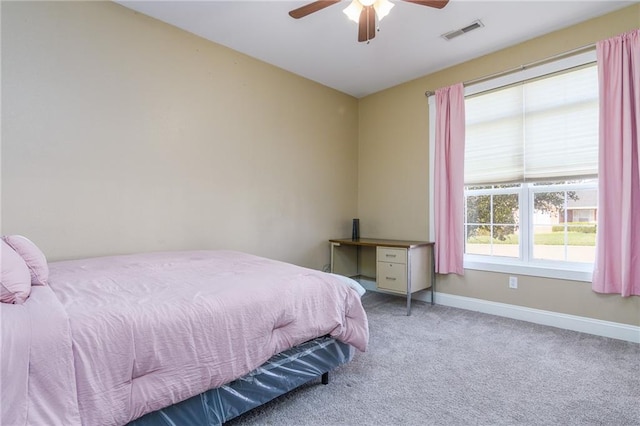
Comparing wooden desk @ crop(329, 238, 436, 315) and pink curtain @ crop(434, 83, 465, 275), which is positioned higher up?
pink curtain @ crop(434, 83, 465, 275)

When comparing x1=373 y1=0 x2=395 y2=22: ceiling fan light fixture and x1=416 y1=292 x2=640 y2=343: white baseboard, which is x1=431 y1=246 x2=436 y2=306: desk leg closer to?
x1=416 y1=292 x2=640 y2=343: white baseboard

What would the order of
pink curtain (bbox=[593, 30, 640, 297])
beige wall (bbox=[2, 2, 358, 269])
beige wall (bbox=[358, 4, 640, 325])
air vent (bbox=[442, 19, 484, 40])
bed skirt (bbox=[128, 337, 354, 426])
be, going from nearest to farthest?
bed skirt (bbox=[128, 337, 354, 426]), beige wall (bbox=[2, 2, 358, 269]), pink curtain (bbox=[593, 30, 640, 297]), beige wall (bbox=[358, 4, 640, 325]), air vent (bbox=[442, 19, 484, 40])

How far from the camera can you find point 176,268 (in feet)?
6.62

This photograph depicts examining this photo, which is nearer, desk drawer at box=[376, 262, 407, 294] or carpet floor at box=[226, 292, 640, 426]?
carpet floor at box=[226, 292, 640, 426]

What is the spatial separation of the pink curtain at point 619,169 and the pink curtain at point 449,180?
3.60 ft

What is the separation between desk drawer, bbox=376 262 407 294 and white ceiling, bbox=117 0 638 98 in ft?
7.01

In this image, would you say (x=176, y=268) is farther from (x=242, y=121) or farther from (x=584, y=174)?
(x=584, y=174)

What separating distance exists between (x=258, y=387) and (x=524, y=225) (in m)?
2.81

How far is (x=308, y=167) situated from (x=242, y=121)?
0.96m

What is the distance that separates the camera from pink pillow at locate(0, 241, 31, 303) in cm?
111

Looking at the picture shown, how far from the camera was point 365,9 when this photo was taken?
207 cm

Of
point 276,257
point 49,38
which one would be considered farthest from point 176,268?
point 49,38

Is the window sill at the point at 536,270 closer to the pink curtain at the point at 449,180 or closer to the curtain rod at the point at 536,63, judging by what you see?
the pink curtain at the point at 449,180

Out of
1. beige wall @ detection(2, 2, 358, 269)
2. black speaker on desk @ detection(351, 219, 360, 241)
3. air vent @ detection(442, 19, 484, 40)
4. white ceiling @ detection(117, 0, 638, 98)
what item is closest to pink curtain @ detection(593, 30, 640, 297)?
white ceiling @ detection(117, 0, 638, 98)
